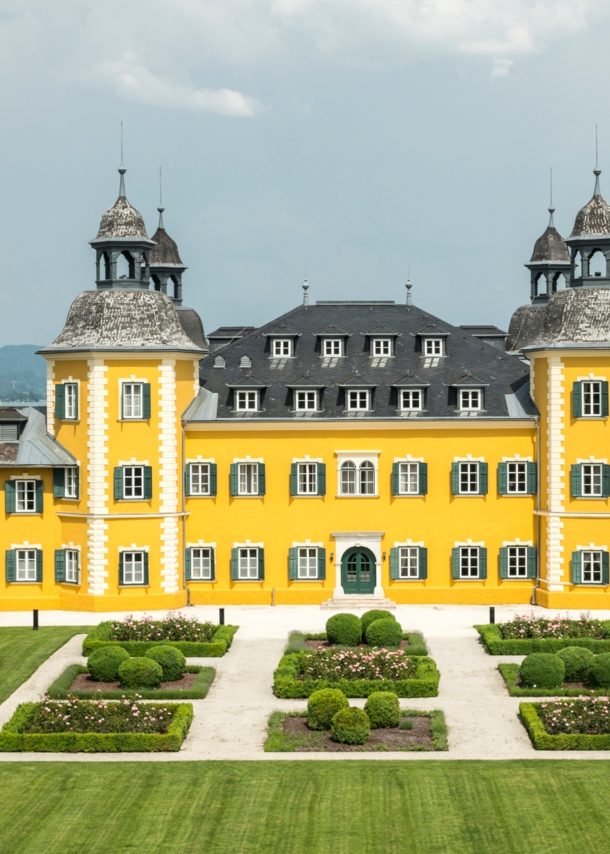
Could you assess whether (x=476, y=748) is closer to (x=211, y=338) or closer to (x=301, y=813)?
(x=301, y=813)

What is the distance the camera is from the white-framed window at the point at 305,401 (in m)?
62.1

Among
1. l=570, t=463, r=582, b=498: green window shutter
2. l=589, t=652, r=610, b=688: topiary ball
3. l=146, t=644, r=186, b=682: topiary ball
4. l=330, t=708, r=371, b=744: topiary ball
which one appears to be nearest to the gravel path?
l=330, t=708, r=371, b=744: topiary ball

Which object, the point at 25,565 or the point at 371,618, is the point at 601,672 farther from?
the point at 25,565

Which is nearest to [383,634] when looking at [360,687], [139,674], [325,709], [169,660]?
[360,687]

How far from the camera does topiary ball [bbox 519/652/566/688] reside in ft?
149

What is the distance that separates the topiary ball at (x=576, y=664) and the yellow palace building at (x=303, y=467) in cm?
1370

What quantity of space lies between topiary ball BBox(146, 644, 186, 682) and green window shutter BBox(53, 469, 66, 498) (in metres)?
14.7

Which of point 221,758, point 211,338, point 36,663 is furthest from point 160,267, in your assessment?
point 221,758

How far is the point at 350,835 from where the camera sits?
3253cm

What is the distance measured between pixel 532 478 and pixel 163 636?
718 inches

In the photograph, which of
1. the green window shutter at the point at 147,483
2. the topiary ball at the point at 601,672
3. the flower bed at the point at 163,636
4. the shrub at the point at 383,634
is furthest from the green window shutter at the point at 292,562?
the topiary ball at the point at 601,672

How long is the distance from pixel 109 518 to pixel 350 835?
2920 cm

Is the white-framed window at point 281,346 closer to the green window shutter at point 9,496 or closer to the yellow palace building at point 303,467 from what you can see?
the yellow palace building at point 303,467

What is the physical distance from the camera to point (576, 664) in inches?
1821
